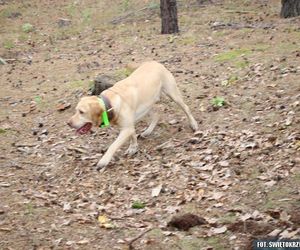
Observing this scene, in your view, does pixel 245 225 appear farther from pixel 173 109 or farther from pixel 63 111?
pixel 63 111

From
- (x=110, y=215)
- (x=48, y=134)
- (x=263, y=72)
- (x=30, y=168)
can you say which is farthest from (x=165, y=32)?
(x=110, y=215)

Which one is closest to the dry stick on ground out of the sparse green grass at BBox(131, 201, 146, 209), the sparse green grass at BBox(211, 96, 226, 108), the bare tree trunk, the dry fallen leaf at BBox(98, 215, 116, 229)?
the dry fallen leaf at BBox(98, 215, 116, 229)

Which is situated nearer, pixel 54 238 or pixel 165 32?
pixel 54 238

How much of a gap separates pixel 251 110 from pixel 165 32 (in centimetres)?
706

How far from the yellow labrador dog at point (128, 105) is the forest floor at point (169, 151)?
1.02 ft

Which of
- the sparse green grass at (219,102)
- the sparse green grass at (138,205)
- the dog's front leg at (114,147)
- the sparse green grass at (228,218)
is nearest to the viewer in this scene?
the sparse green grass at (228,218)

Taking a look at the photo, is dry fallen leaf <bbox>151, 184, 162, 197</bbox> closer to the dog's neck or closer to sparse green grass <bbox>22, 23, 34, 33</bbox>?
the dog's neck

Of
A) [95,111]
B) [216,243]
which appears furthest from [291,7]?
[216,243]

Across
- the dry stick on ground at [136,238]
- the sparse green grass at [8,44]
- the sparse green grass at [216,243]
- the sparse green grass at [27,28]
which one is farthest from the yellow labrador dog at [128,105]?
the sparse green grass at [27,28]

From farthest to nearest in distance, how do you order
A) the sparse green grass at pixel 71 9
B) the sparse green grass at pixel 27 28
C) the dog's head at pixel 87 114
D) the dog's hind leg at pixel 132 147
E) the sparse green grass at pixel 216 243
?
the sparse green grass at pixel 71 9
the sparse green grass at pixel 27 28
the dog's hind leg at pixel 132 147
the dog's head at pixel 87 114
the sparse green grass at pixel 216 243

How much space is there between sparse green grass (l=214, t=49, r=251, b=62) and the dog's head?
493cm

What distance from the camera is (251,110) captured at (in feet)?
26.7

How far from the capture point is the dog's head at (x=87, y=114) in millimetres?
6789

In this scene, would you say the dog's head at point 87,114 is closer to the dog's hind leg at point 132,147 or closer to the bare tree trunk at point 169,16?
the dog's hind leg at point 132,147
